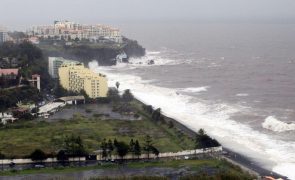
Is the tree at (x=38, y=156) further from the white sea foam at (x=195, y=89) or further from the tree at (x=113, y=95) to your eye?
the white sea foam at (x=195, y=89)

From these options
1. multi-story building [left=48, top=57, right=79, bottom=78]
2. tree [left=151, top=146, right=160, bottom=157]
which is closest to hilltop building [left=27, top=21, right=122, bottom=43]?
multi-story building [left=48, top=57, right=79, bottom=78]

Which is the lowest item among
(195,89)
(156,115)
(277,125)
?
(277,125)

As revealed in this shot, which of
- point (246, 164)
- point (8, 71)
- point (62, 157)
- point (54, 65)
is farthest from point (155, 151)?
point (54, 65)

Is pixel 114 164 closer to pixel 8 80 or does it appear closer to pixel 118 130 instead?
pixel 118 130

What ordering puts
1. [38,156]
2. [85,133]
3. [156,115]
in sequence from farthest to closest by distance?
[156,115] < [85,133] < [38,156]

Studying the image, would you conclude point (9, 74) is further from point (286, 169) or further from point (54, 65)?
point (286, 169)

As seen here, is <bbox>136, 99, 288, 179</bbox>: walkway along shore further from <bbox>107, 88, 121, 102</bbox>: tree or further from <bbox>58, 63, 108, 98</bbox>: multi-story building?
<bbox>58, 63, 108, 98</bbox>: multi-story building

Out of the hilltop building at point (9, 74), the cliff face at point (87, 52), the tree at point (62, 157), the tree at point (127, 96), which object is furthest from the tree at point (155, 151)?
the cliff face at point (87, 52)
